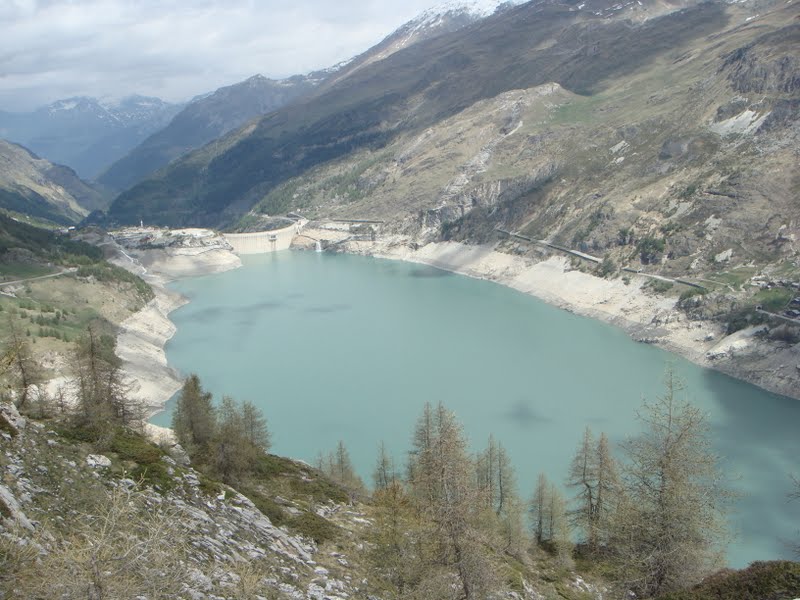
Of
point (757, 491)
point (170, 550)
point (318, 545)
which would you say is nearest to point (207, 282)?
point (757, 491)

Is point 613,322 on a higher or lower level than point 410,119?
lower

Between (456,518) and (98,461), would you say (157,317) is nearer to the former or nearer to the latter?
(98,461)

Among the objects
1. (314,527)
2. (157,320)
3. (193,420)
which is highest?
(193,420)

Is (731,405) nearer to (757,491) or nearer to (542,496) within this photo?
(757,491)

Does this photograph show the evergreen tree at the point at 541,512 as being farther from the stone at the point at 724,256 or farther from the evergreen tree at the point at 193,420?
the stone at the point at 724,256

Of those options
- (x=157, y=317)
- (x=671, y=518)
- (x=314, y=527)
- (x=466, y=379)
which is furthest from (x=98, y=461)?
(x=157, y=317)
